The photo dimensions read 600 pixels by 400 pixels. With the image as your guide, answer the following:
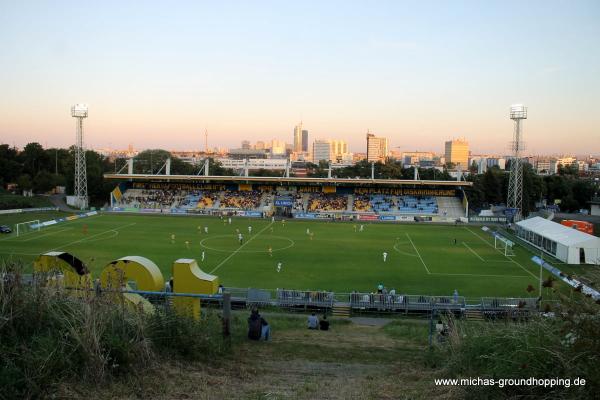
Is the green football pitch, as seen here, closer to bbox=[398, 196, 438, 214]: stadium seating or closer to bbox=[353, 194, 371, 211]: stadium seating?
bbox=[398, 196, 438, 214]: stadium seating

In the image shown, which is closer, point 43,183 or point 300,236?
point 300,236

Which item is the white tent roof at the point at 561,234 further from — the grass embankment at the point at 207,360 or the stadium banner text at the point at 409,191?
the grass embankment at the point at 207,360

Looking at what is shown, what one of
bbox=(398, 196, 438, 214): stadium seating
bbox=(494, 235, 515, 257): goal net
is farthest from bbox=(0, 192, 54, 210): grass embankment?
bbox=(494, 235, 515, 257): goal net

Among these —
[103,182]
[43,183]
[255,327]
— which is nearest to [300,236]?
[255,327]

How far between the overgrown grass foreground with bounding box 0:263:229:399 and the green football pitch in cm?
1843

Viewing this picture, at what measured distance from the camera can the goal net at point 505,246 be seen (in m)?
38.2

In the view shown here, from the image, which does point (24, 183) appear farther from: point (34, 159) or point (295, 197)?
point (295, 197)

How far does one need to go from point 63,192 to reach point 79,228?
141ft

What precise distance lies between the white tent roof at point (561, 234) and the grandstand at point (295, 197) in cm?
1738

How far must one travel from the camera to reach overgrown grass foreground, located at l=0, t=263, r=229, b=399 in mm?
6383

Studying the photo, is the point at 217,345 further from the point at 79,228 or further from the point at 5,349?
the point at 79,228

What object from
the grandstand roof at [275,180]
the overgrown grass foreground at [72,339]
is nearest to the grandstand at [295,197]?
the grandstand roof at [275,180]

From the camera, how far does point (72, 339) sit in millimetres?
7109

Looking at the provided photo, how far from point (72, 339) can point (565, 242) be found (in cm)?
3618
